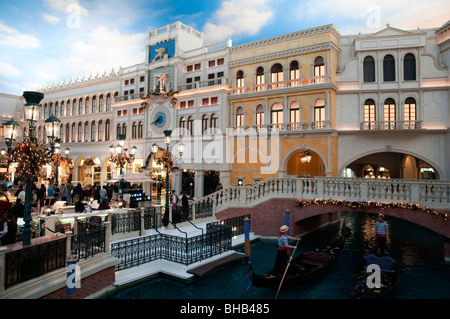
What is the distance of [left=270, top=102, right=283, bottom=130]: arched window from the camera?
74.8ft

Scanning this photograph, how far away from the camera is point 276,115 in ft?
76.0

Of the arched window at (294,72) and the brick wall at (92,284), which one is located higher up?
the arched window at (294,72)

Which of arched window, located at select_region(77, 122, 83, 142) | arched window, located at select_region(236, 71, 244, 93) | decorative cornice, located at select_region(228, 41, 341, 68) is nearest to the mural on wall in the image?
decorative cornice, located at select_region(228, 41, 341, 68)

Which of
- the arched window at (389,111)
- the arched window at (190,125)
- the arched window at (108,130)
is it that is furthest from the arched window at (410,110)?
the arched window at (108,130)

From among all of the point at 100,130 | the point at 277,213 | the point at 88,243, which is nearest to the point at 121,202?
the point at 88,243

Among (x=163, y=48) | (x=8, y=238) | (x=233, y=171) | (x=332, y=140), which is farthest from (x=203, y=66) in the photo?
(x=8, y=238)

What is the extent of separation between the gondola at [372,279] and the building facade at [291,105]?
10.4 metres

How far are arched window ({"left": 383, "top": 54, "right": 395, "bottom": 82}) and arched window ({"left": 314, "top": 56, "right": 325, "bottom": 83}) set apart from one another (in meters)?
3.80

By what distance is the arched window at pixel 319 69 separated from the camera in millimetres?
21078

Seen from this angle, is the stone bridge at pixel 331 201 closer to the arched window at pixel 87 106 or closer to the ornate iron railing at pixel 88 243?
the ornate iron railing at pixel 88 243

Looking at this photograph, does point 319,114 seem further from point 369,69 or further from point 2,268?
point 2,268

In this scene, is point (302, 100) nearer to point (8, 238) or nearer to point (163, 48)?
point (163, 48)

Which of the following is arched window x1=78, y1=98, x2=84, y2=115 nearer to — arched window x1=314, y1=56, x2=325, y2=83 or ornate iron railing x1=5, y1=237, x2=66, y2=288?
arched window x1=314, y1=56, x2=325, y2=83

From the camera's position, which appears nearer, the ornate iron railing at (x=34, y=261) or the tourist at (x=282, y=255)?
the ornate iron railing at (x=34, y=261)
